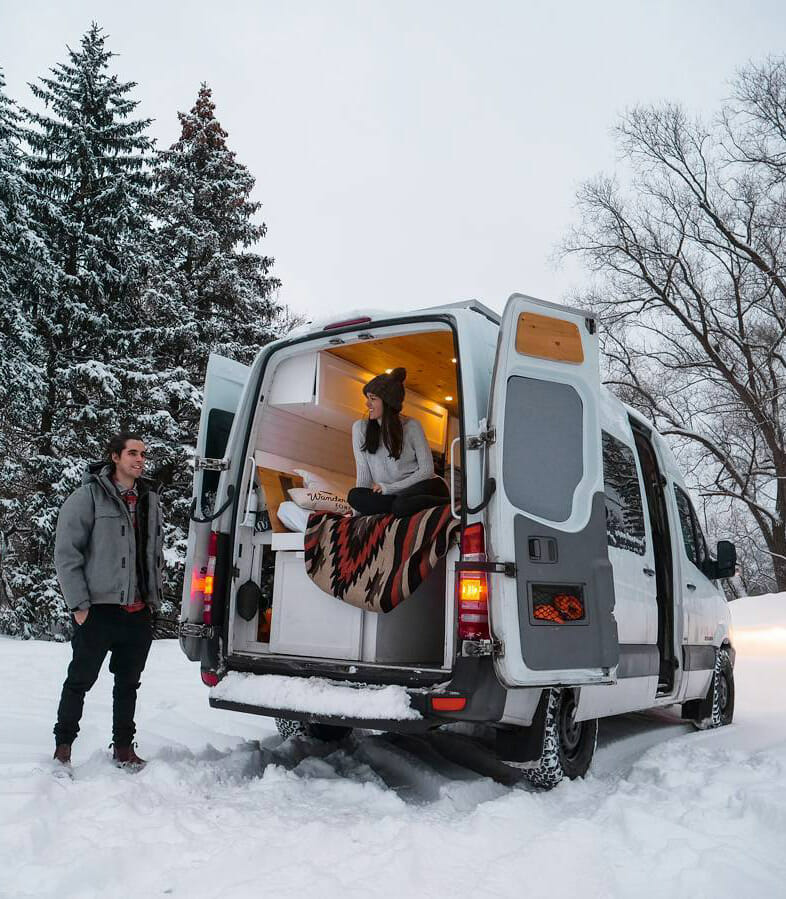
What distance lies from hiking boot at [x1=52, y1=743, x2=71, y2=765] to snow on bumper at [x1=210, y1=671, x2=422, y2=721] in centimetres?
74

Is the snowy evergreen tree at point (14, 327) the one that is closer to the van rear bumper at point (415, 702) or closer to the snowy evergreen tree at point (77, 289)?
the snowy evergreen tree at point (77, 289)

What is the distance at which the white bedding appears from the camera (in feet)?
16.6

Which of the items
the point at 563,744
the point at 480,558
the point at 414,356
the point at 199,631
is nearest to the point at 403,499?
the point at 480,558

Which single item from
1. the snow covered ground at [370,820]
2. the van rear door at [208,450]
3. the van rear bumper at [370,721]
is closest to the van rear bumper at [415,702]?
the van rear bumper at [370,721]

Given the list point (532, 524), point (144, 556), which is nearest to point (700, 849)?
point (532, 524)

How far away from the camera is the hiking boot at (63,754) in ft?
13.7

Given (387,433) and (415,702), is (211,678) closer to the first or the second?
(415,702)

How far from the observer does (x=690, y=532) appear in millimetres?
6492

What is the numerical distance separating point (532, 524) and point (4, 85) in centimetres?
1963

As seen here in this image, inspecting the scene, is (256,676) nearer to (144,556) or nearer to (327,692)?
(327,692)

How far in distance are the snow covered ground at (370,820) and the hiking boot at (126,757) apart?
8cm

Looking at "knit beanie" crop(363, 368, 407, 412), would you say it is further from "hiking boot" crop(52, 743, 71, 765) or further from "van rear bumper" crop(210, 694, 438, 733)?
"hiking boot" crop(52, 743, 71, 765)

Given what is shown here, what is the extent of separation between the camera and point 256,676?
4.44 m

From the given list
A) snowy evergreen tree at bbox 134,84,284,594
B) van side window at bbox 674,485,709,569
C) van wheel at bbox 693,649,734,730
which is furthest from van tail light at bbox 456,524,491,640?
snowy evergreen tree at bbox 134,84,284,594
